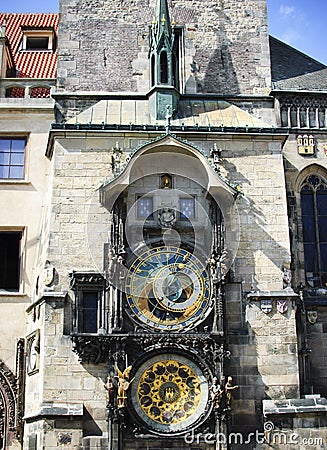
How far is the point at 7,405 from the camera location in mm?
16094

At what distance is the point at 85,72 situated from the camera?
1867cm

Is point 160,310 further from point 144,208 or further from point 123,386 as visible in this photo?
point 144,208

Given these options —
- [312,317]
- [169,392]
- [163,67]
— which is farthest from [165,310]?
[163,67]

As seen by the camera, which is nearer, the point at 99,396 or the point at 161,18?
the point at 99,396

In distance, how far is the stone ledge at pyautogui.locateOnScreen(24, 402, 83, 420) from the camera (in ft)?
46.7

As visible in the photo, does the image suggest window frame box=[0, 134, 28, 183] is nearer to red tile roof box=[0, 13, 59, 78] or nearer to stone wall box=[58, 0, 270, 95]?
stone wall box=[58, 0, 270, 95]

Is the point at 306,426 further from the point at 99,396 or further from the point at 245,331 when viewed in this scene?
the point at 99,396

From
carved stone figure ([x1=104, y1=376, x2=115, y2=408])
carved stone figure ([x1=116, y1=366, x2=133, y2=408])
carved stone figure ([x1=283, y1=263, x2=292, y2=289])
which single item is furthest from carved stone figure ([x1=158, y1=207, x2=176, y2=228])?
carved stone figure ([x1=104, y1=376, x2=115, y2=408])

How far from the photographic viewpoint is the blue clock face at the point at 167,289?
15086 millimetres

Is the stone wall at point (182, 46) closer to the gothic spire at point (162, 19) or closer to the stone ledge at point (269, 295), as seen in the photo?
the gothic spire at point (162, 19)

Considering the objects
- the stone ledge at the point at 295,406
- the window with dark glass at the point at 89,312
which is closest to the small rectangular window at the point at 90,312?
the window with dark glass at the point at 89,312

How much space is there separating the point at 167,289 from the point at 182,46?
7238 mm

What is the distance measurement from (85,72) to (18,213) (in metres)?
4.01

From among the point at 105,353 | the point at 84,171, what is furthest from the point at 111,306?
the point at 84,171
